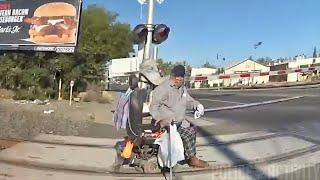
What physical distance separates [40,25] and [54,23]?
43.1 inches

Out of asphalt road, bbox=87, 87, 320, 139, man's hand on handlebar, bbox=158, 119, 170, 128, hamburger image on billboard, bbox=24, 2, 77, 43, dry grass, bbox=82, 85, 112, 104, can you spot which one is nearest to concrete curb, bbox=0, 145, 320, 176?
man's hand on handlebar, bbox=158, 119, 170, 128

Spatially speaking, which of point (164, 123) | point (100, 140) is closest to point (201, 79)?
point (100, 140)

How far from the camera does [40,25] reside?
29984mm

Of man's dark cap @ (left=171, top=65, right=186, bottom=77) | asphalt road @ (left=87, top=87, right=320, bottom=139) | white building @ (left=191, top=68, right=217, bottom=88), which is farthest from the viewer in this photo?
white building @ (left=191, top=68, right=217, bottom=88)

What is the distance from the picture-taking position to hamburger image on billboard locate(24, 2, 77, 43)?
1129 inches

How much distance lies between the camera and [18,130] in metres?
13.5

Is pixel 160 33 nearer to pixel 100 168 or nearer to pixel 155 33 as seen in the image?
pixel 155 33

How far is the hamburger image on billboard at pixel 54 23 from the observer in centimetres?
2867

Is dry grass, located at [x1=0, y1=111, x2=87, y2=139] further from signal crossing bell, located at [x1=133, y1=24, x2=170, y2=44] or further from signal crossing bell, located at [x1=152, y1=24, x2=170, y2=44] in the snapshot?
signal crossing bell, located at [x1=152, y1=24, x2=170, y2=44]

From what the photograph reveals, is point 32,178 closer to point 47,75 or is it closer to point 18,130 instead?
point 18,130

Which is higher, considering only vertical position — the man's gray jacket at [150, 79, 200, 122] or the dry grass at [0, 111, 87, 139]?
the man's gray jacket at [150, 79, 200, 122]

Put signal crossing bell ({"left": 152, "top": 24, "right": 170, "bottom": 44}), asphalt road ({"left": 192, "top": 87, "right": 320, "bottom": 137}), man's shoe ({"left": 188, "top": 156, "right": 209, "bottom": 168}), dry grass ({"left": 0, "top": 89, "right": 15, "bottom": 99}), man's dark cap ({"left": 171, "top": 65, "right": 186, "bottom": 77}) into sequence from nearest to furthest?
1. man's dark cap ({"left": 171, "top": 65, "right": 186, "bottom": 77})
2. man's shoe ({"left": 188, "top": 156, "right": 209, "bottom": 168})
3. signal crossing bell ({"left": 152, "top": 24, "right": 170, "bottom": 44})
4. asphalt road ({"left": 192, "top": 87, "right": 320, "bottom": 137})
5. dry grass ({"left": 0, "top": 89, "right": 15, "bottom": 99})

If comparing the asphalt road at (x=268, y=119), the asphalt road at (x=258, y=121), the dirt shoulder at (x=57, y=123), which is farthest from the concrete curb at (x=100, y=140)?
the asphalt road at (x=268, y=119)

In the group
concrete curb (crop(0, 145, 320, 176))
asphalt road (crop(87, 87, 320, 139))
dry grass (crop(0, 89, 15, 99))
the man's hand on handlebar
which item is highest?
the man's hand on handlebar
